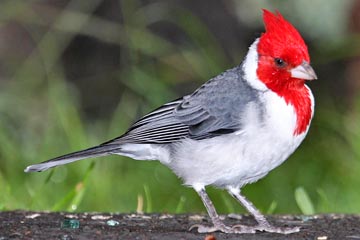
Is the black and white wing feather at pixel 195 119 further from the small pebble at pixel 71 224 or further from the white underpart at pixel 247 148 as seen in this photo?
the small pebble at pixel 71 224

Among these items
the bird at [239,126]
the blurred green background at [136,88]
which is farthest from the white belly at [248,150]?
the blurred green background at [136,88]

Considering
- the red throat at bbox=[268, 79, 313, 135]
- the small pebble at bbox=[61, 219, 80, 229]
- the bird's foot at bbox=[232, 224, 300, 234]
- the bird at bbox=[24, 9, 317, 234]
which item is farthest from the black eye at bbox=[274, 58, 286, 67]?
A: the small pebble at bbox=[61, 219, 80, 229]

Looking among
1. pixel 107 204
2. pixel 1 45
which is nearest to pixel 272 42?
pixel 107 204

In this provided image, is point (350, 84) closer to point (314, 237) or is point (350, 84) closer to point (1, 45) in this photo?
point (1, 45)

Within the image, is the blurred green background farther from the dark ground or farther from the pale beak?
the pale beak

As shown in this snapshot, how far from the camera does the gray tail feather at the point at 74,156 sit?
211 inches

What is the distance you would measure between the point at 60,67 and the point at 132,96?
0.82m

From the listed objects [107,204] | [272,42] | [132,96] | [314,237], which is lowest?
[314,237]

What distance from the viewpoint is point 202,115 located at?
5527 millimetres

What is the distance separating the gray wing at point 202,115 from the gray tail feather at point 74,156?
0.15 ft

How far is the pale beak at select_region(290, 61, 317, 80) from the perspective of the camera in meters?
5.19

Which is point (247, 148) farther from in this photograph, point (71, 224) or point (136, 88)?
point (136, 88)

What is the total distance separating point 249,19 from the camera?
7574mm

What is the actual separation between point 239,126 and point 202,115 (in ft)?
1.02
